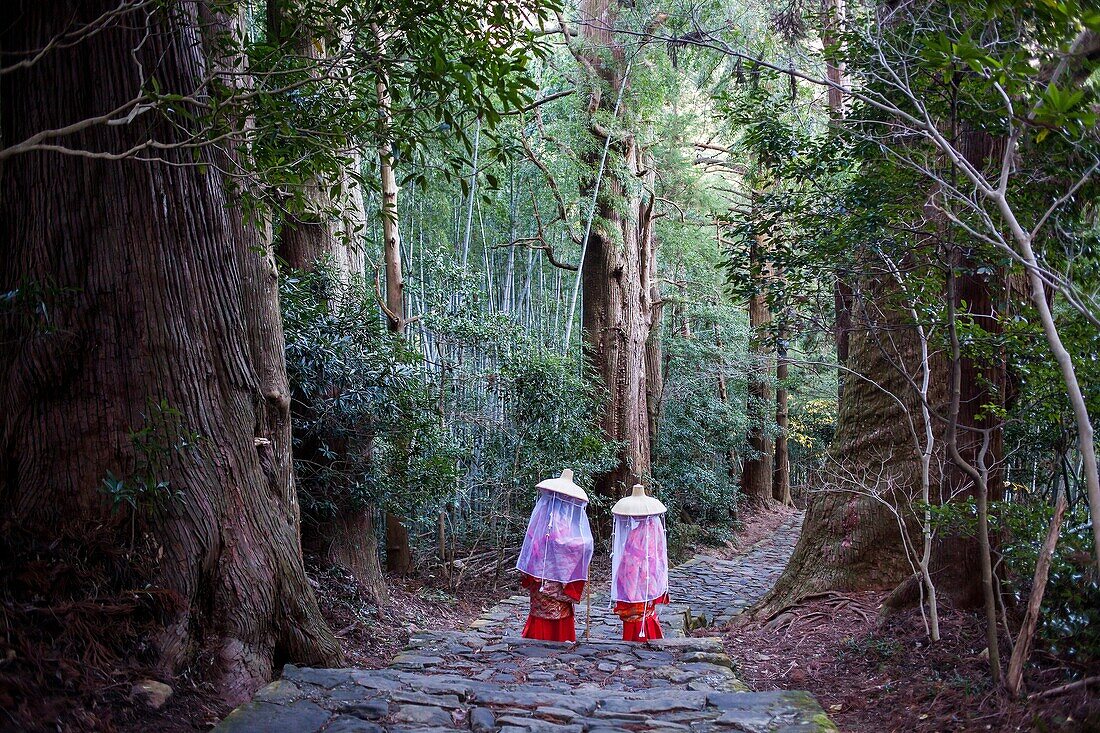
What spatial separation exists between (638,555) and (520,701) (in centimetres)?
251

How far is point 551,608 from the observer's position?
19.8ft

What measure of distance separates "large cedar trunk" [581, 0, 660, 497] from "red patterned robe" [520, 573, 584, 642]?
16.2 feet

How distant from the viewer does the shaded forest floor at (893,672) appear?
127 inches

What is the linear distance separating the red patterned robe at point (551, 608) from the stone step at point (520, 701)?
1.13 metres

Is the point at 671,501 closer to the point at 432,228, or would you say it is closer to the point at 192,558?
the point at 432,228

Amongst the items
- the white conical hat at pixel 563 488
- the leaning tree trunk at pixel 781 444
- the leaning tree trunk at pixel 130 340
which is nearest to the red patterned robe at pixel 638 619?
the white conical hat at pixel 563 488

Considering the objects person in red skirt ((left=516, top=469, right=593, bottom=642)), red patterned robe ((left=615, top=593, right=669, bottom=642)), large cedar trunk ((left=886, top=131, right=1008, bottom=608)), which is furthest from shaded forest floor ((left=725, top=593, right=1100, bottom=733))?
person in red skirt ((left=516, top=469, right=593, bottom=642))

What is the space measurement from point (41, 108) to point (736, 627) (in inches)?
241

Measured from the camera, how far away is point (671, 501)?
13.5 meters

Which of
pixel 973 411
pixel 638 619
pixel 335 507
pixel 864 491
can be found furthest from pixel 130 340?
pixel 864 491

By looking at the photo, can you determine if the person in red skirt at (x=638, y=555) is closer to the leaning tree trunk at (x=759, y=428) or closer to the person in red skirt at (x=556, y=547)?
the person in red skirt at (x=556, y=547)

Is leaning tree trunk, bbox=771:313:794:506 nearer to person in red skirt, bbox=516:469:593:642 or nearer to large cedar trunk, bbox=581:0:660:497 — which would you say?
large cedar trunk, bbox=581:0:660:497

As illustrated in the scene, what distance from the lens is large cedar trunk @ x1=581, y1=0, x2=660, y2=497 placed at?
11.0m

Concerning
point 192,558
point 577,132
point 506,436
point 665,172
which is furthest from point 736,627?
point 665,172
